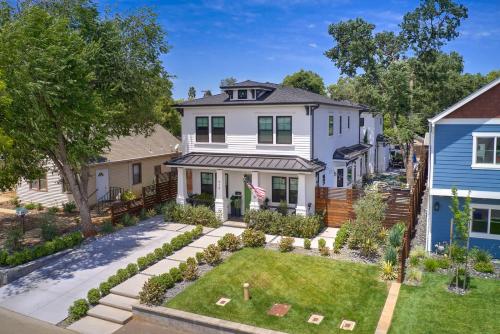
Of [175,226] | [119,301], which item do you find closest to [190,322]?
[119,301]

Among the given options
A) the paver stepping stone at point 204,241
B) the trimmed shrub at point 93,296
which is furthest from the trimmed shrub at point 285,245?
the trimmed shrub at point 93,296

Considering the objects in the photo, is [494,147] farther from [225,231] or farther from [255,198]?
[225,231]

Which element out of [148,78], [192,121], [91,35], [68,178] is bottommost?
[68,178]

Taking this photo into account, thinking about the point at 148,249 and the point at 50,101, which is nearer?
the point at 50,101

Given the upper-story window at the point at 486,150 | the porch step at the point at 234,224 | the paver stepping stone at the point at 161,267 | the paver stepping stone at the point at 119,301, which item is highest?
the upper-story window at the point at 486,150

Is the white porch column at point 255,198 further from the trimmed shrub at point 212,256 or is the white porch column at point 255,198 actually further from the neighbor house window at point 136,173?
the neighbor house window at point 136,173

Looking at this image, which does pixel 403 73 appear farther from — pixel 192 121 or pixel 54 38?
pixel 54 38

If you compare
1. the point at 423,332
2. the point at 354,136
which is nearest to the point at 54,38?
the point at 423,332
